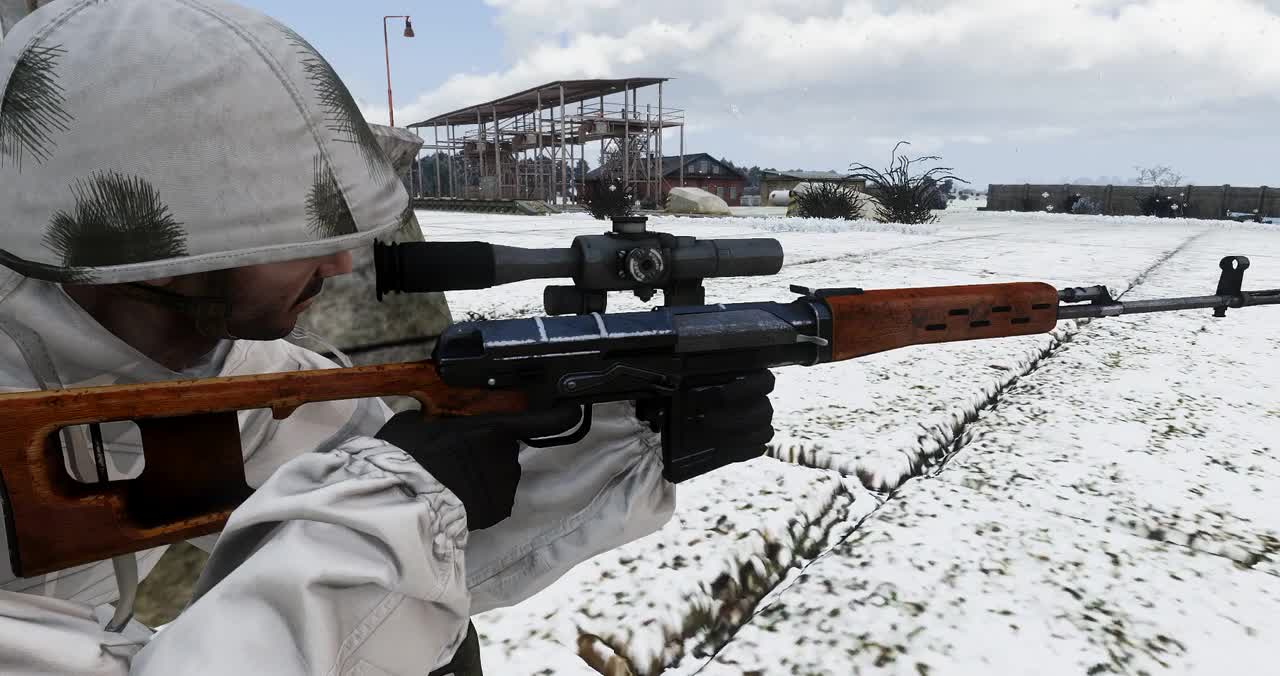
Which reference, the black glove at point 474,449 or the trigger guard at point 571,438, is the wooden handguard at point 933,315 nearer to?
the trigger guard at point 571,438

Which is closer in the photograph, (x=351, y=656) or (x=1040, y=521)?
(x=351, y=656)

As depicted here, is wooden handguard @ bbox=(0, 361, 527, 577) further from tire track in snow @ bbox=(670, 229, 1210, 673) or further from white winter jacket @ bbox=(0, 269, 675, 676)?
tire track in snow @ bbox=(670, 229, 1210, 673)

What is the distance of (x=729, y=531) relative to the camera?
123 cm

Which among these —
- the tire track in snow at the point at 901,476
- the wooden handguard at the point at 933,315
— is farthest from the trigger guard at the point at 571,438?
the wooden handguard at the point at 933,315

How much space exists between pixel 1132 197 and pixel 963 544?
80.6 ft

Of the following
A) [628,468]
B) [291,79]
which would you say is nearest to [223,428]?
[291,79]

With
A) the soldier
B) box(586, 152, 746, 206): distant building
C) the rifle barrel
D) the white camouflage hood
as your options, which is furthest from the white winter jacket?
box(586, 152, 746, 206): distant building

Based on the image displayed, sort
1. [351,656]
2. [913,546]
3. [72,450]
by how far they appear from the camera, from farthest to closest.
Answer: [913,546]
[72,450]
[351,656]

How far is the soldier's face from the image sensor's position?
1015 mm

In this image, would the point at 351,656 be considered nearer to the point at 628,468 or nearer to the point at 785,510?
the point at 628,468

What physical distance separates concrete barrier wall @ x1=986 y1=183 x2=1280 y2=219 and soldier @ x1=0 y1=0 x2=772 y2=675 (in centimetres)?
2278

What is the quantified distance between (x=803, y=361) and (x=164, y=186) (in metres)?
1.15

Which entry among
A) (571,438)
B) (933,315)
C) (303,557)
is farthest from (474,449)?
(933,315)

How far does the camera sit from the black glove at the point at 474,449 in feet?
2.86
